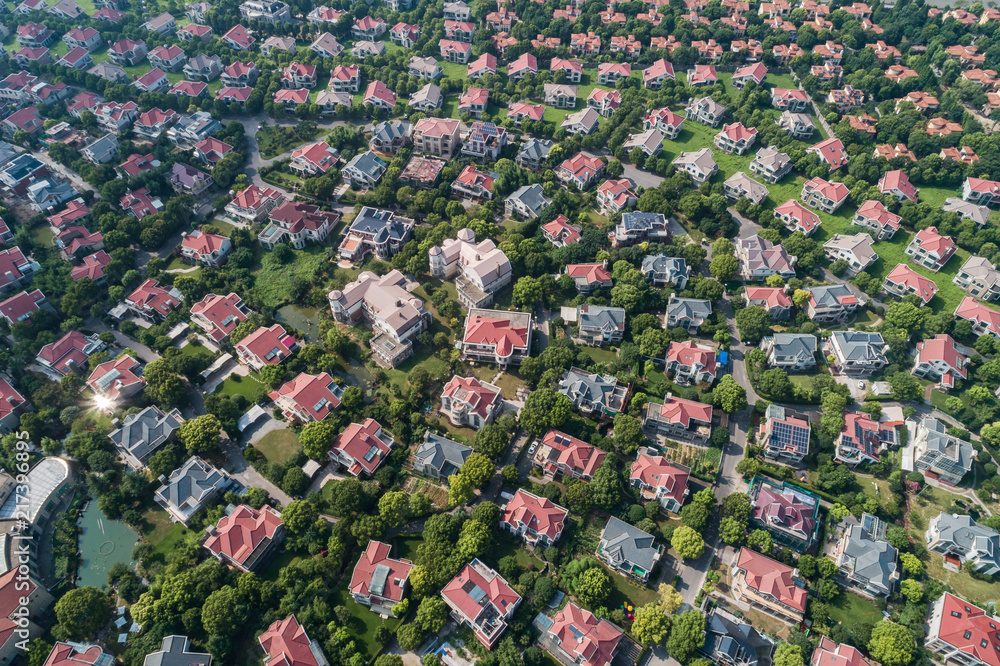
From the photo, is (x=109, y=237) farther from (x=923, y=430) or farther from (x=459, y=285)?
(x=923, y=430)

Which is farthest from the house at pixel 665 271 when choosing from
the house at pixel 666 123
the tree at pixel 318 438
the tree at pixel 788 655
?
the tree at pixel 318 438

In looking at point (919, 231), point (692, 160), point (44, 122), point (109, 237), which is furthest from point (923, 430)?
point (44, 122)

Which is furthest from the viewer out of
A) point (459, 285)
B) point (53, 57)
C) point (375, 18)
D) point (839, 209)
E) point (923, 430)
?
point (375, 18)

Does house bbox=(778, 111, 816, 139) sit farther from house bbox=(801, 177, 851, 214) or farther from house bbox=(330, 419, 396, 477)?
house bbox=(330, 419, 396, 477)

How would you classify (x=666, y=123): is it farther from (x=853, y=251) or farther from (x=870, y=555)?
(x=870, y=555)

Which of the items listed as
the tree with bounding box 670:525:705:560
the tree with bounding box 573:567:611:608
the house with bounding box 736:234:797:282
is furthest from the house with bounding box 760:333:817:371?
the tree with bounding box 573:567:611:608

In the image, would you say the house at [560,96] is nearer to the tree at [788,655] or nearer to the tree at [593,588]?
the tree at [593,588]
